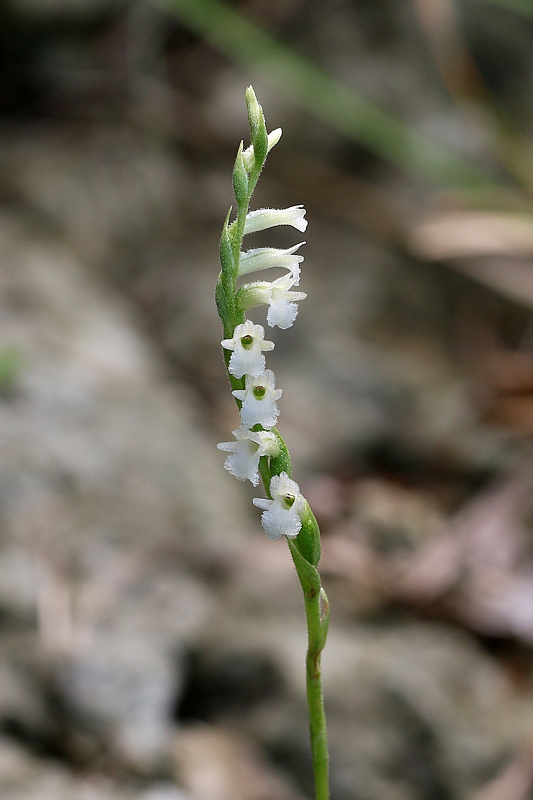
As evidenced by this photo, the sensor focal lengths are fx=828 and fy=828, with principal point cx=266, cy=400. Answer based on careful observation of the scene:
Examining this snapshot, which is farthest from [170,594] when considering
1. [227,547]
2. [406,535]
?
[406,535]

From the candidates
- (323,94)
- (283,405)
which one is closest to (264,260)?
(283,405)

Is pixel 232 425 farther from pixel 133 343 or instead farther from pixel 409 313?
pixel 409 313

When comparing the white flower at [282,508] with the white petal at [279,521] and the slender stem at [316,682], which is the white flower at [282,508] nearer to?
the white petal at [279,521]

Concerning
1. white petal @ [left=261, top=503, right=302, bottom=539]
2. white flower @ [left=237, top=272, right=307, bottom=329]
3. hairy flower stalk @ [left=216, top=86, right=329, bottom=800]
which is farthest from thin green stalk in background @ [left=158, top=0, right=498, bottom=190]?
white petal @ [left=261, top=503, right=302, bottom=539]

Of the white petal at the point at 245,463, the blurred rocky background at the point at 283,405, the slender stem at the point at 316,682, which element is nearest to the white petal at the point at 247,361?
the white petal at the point at 245,463

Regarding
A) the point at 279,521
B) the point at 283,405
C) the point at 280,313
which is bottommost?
the point at 279,521

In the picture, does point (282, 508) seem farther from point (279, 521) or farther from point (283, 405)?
point (283, 405)
